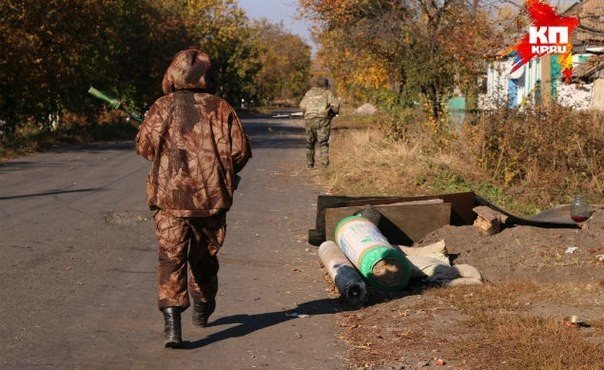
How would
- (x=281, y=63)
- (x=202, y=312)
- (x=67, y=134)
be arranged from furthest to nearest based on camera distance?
(x=281, y=63), (x=67, y=134), (x=202, y=312)

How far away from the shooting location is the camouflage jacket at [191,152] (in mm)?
6594

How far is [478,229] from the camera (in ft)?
34.4

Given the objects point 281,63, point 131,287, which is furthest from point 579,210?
point 281,63

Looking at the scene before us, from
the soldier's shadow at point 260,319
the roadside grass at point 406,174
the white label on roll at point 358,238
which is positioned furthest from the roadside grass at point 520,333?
the roadside grass at point 406,174

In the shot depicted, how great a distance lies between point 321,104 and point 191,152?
1357cm

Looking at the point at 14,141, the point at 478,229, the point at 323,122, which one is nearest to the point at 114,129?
the point at 14,141

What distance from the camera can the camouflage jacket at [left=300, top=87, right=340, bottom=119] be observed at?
2003 cm

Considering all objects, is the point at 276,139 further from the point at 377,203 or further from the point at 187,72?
the point at 187,72

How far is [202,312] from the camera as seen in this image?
7.11 m

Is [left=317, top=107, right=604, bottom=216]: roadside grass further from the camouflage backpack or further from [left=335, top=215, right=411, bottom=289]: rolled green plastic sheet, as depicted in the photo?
[left=335, top=215, right=411, bottom=289]: rolled green plastic sheet

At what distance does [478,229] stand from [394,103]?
62.9 feet

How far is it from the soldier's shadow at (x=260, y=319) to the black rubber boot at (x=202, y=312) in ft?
0.48

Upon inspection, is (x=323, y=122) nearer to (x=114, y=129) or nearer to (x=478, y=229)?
(x=478, y=229)

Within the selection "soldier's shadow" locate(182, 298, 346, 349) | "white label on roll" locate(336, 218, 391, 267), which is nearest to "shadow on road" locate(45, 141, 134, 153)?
"white label on roll" locate(336, 218, 391, 267)
